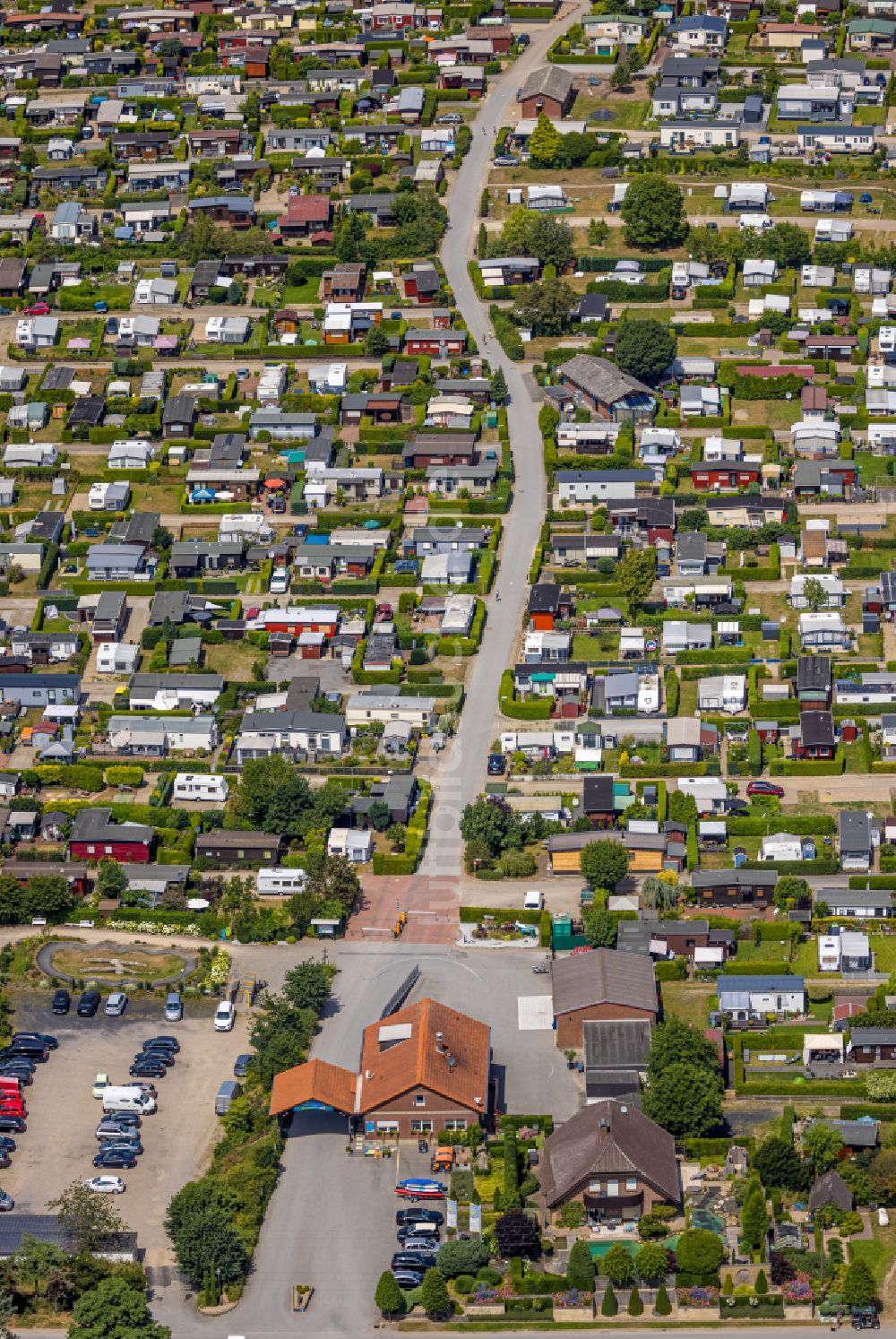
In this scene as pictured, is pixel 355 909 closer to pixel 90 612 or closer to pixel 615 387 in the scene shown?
pixel 90 612

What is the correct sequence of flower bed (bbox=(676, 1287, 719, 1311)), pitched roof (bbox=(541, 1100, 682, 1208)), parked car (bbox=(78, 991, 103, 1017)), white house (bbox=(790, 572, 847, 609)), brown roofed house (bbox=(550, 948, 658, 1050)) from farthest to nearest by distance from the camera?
1. white house (bbox=(790, 572, 847, 609))
2. parked car (bbox=(78, 991, 103, 1017))
3. brown roofed house (bbox=(550, 948, 658, 1050))
4. pitched roof (bbox=(541, 1100, 682, 1208))
5. flower bed (bbox=(676, 1287, 719, 1311))

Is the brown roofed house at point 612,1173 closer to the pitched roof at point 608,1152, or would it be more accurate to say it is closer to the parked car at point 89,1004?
the pitched roof at point 608,1152

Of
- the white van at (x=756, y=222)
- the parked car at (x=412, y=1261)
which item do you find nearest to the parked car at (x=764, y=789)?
the parked car at (x=412, y=1261)

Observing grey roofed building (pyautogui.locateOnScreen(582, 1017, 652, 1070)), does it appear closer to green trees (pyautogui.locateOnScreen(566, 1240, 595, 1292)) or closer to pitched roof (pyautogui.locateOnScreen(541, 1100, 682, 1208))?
pitched roof (pyautogui.locateOnScreen(541, 1100, 682, 1208))

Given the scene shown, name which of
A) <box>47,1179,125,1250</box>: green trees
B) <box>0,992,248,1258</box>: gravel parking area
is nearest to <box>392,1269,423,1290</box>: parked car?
<box>0,992,248,1258</box>: gravel parking area

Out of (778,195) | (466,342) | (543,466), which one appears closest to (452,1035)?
(543,466)

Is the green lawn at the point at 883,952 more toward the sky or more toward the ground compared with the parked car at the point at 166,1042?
more toward the sky

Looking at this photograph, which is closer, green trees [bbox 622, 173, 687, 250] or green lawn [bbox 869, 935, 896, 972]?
green lawn [bbox 869, 935, 896, 972]

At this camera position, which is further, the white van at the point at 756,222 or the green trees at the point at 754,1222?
the white van at the point at 756,222
